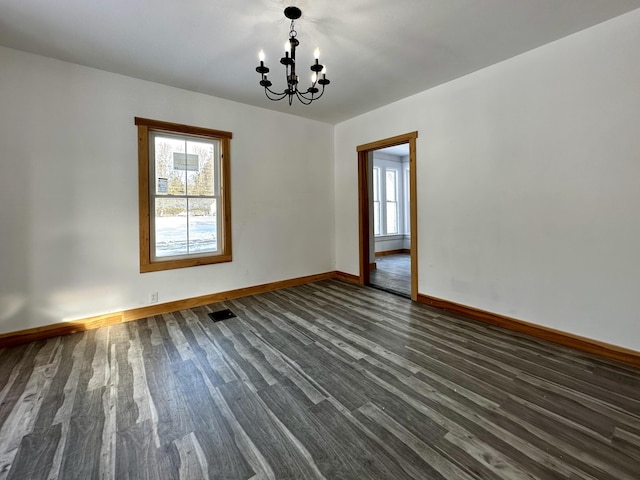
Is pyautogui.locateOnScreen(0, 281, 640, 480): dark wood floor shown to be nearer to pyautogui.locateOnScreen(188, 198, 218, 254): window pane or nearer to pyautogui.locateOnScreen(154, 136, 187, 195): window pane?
pyautogui.locateOnScreen(188, 198, 218, 254): window pane

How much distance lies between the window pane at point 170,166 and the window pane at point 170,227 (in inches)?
5.6

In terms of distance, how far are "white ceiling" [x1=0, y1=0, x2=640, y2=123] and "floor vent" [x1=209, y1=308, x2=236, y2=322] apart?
2.83m

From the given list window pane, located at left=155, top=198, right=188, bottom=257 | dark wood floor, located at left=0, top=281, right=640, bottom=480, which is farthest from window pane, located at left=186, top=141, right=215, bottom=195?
dark wood floor, located at left=0, top=281, right=640, bottom=480

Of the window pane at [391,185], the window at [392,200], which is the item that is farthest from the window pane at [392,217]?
the window pane at [391,185]

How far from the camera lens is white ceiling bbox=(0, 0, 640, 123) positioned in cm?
214

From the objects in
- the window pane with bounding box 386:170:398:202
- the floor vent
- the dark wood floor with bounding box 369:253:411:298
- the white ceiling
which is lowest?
the floor vent

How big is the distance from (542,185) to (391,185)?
591 cm

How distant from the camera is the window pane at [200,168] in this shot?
146 inches

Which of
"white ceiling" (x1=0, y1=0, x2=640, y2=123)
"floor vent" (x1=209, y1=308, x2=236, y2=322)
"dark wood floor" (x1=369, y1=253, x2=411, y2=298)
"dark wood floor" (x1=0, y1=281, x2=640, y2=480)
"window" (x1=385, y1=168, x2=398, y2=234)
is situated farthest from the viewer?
"window" (x1=385, y1=168, x2=398, y2=234)

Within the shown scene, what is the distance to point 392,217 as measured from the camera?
8.54 m

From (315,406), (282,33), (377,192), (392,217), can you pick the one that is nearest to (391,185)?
(377,192)

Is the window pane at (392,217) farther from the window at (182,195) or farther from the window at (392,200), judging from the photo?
the window at (182,195)

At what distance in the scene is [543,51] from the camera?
265cm

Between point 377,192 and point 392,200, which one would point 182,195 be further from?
point 392,200
